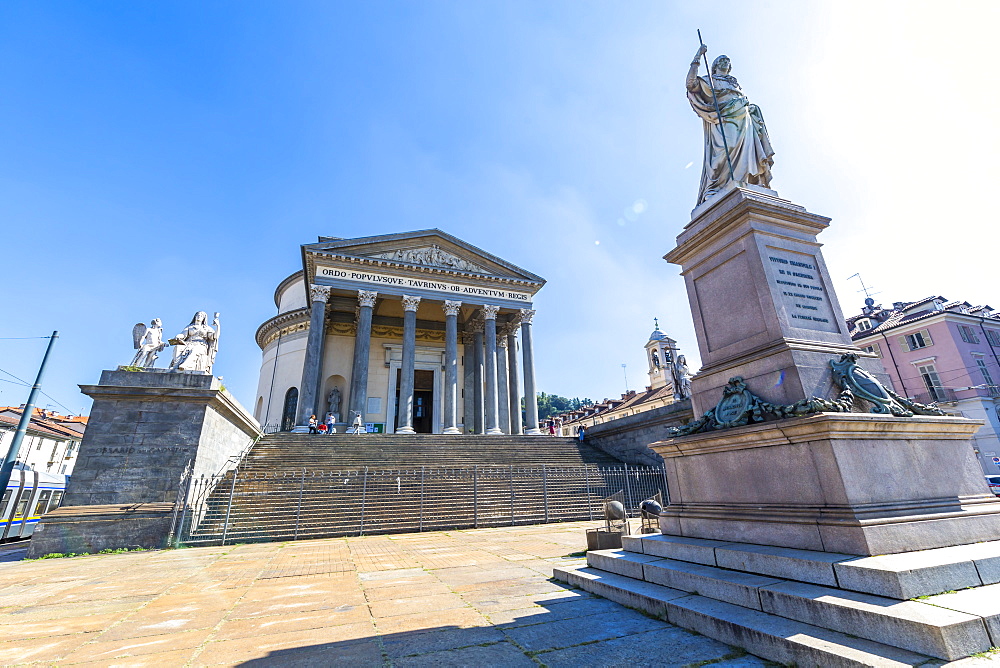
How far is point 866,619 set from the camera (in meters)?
2.32

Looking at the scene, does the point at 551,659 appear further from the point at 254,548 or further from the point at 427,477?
the point at 427,477

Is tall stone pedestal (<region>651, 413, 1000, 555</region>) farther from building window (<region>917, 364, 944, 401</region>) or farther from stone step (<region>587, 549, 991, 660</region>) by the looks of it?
building window (<region>917, 364, 944, 401</region>)

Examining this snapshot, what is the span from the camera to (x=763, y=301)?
4.45 meters

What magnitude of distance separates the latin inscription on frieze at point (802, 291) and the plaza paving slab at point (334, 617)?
322 cm

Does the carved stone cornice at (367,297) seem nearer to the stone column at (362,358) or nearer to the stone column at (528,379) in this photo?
the stone column at (362,358)

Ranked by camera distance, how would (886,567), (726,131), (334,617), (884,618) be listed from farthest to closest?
1. (726,131)
2. (334,617)
3. (886,567)
4. (884,618)

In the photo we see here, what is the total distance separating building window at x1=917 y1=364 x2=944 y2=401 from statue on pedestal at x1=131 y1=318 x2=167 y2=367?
121 feet

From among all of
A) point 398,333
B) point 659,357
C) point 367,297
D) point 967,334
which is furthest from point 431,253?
point 659,357

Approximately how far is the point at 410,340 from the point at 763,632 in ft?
69.7

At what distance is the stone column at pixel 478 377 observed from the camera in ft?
86.9

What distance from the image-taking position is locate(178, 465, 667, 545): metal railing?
33.9 ft

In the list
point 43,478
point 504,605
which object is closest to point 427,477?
point 504,605

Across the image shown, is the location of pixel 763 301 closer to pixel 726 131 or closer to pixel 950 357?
pixel 726 131

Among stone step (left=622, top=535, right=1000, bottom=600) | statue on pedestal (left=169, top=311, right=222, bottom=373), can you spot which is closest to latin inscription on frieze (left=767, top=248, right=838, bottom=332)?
stone step (left=622, top=535, right=1000, bottom=600)
